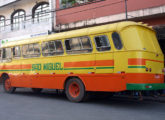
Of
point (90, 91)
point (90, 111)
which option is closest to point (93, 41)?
point (90, 91)

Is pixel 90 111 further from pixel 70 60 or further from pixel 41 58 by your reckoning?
pixel 41 58

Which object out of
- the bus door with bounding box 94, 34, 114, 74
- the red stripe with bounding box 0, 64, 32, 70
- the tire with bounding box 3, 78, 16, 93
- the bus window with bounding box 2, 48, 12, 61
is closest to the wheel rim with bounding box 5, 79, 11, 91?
the tire with bounding box 3, 78, 16, 93

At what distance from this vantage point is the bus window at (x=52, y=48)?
34.0 feet

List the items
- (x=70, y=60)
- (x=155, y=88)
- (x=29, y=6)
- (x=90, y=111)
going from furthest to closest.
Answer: (x=29, y=6), (x=70, y=60), (x=155, y=88), (x=90, y=111)

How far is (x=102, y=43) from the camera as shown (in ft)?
29.1

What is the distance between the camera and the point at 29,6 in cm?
2141

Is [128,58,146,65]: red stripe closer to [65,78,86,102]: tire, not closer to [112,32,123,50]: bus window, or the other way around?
[112,32,123,50]: bus window

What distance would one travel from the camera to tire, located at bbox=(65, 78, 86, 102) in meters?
9.31

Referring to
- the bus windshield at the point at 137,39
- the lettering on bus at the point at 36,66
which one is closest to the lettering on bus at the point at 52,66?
the lettering on bus at the point at 36,66

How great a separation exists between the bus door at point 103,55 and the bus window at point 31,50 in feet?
11.8

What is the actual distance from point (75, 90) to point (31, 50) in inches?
138

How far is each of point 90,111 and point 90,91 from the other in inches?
72.4

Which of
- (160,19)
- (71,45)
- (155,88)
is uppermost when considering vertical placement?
(160,19)

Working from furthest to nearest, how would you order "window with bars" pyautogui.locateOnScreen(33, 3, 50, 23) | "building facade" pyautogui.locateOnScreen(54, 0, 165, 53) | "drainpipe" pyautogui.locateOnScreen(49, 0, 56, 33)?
"window with bars" pyautogui.locateOnScreen(33, 3, 50, 23) < "drainpipe" pyautogui.locateOnScreen(49, 0, 56, 33) < "building facade" pyautogui.locateOnScreen(54, 0, 165, 53)
